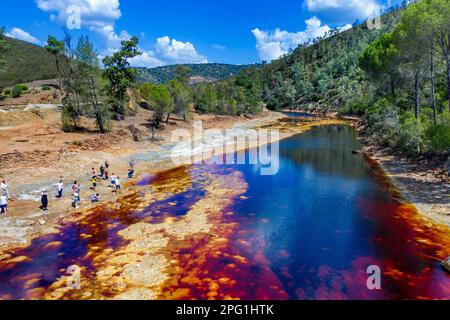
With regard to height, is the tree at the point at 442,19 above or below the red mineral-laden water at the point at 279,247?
above

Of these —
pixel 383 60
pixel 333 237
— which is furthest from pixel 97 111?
pixel 383 60

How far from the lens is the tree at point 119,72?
216 feet

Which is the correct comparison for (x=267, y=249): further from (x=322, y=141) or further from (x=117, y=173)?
(x=322, y=141)

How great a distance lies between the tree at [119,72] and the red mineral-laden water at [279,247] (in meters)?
37.4

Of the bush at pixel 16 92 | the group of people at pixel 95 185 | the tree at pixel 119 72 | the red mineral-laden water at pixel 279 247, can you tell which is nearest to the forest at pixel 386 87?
the tree at pixel 119 72

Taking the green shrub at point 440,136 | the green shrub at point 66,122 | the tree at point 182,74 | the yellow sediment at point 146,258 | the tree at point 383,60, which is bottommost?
the yellow sediment at point 146,258

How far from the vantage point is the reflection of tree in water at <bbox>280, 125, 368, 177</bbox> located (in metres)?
44.2

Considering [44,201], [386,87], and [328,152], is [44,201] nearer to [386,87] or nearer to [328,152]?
[328,152]

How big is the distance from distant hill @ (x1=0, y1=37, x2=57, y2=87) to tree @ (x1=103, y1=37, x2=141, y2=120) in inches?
2073

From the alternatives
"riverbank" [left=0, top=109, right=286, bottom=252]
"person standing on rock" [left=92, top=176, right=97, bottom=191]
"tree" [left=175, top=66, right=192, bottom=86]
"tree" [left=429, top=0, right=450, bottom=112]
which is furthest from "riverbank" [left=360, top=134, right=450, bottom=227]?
"tree" [left=175, top=66, right=192, bottom=86]

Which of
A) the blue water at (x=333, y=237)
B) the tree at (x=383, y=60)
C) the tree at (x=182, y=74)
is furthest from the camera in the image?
the tree at (x=182, y=74)

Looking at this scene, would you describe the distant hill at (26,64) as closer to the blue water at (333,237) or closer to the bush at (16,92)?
the bush at (16,92)

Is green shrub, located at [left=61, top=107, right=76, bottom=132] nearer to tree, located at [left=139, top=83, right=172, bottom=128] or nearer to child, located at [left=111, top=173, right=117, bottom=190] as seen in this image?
tree, located at [left=139, top=83, right=172, bottom=128]

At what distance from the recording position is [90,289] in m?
17.2
